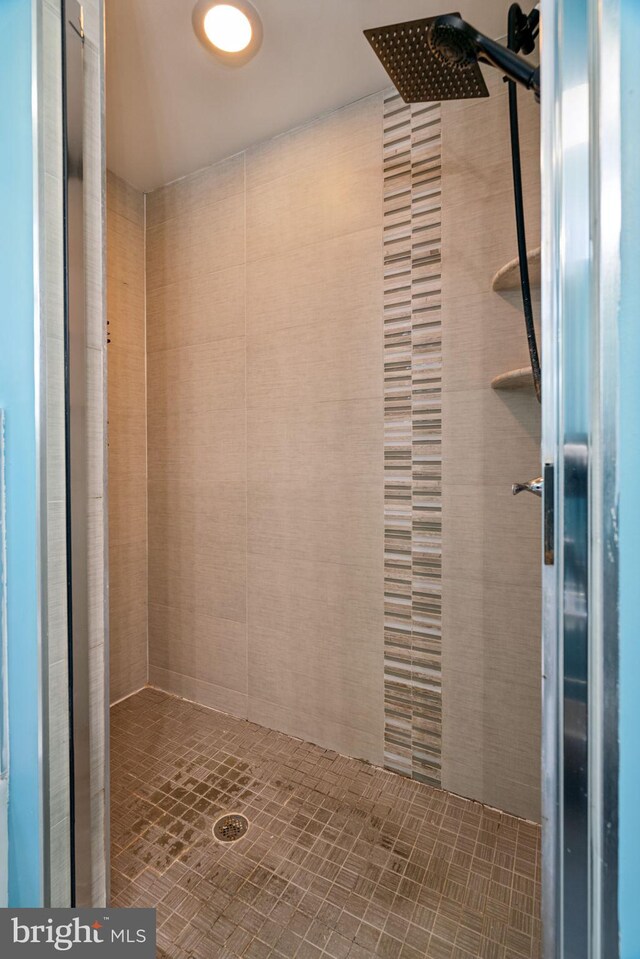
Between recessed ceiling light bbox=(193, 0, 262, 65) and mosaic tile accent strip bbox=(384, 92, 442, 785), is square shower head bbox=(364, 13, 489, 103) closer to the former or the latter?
mosaic tile accent strip bbox=(384, 92, 442, 785)

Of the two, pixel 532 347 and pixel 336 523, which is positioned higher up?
pixel 532 347

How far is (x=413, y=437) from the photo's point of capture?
1.44 m

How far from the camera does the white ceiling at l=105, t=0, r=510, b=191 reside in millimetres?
1163

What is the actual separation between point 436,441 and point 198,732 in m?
1.41

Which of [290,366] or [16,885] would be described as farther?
[290,366]

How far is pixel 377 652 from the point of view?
1.51m

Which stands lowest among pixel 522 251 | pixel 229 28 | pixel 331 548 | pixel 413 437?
pixel 331 548

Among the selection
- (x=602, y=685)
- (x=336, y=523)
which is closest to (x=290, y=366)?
(x=336, y=523)

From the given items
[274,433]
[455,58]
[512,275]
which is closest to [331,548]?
[274,433]

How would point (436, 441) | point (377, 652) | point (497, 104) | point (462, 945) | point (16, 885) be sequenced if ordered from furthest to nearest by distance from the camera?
1. point (377, 652)
2. point (436, 441)
3. point (497, 104)
4. point (462, 945)
5. point (16, 885)

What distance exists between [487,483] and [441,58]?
0.96m

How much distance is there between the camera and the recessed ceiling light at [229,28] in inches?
44.9

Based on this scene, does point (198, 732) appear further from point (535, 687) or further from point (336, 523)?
point (535, 687)

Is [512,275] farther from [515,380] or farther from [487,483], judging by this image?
[487,483]
